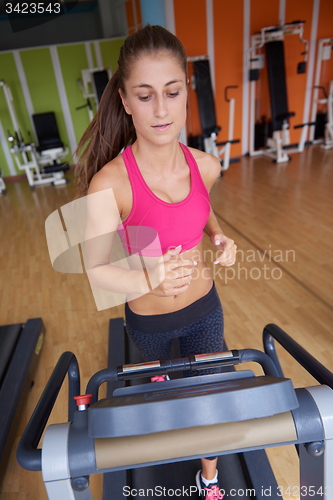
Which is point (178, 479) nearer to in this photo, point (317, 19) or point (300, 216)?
point (300, 216)

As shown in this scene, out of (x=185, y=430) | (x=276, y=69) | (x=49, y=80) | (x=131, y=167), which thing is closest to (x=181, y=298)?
(x=131, y=167)

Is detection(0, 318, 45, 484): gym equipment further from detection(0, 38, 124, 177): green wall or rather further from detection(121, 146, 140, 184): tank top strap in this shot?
detection(0, 38, 124, 177): green wall

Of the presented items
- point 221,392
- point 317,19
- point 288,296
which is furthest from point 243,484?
point 317,19

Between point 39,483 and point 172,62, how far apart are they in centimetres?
177

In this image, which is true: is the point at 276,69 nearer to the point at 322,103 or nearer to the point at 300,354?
the point at 322,103

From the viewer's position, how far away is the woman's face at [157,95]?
3.02 ft

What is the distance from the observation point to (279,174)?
520cm

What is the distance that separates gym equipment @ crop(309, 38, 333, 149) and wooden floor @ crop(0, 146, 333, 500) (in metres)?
1.58

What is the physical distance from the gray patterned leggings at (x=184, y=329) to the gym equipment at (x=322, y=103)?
5.52 m

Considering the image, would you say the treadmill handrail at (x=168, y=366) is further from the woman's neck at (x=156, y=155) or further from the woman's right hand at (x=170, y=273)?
the woman's neck at (x=156, y=155)

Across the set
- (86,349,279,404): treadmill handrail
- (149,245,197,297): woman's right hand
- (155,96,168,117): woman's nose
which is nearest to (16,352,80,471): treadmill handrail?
(86,349,279,404): treadmill handrail

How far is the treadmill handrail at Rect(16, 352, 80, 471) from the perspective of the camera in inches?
26.4

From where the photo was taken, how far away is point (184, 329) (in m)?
1.21

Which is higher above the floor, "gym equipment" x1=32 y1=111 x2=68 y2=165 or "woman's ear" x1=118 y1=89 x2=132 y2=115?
"woman's ear" x1=118 y1=89 x2=132 y2=115
